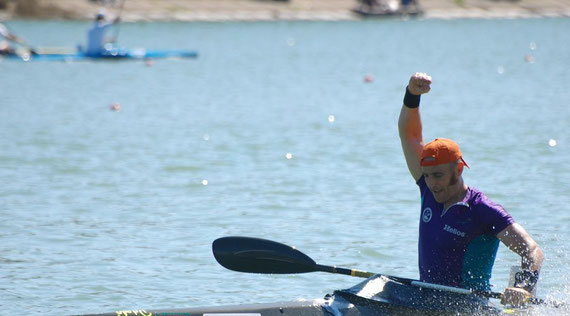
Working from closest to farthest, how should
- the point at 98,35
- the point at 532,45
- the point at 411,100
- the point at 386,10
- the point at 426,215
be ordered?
the point at 426,215, the point at 411,100, the point at 98,35, the point at 532,45, the point at 386,10

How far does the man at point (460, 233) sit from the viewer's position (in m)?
5.53

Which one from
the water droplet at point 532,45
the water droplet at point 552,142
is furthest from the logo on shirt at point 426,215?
the water droplet at point 532,45

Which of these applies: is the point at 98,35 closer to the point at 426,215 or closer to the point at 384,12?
the point at 426,215

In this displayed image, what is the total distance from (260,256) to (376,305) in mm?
1153

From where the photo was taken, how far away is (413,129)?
659 cm

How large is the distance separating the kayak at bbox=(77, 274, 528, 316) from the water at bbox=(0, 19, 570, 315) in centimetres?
216

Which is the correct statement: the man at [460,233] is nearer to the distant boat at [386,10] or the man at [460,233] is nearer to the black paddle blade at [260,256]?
the black paddle blade at [260,256]

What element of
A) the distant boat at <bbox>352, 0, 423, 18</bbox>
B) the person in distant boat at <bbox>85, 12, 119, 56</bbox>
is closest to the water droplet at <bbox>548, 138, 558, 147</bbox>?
the person in distant boat at <bbox>85, 12, 119, 56</bbox>

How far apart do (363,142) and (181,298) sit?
9.46m

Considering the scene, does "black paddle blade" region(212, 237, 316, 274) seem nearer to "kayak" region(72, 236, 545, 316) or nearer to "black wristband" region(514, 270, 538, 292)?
"kayak" region(72, 236, 545, 316)

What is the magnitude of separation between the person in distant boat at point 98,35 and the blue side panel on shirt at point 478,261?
2463 centimetres

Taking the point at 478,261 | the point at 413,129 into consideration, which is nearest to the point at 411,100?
the point at 413,129

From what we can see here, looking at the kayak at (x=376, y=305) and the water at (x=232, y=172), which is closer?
the kayak at (x=376, y=305)

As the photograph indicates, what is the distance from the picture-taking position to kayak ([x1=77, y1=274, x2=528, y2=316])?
224 inches
